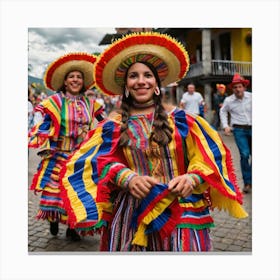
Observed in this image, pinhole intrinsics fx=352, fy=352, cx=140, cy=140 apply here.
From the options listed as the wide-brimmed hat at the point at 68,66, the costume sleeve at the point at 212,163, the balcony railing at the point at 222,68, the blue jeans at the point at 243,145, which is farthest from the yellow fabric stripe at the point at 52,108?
the blue jeans at the point at 243,145

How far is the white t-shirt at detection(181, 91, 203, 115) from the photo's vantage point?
413cm

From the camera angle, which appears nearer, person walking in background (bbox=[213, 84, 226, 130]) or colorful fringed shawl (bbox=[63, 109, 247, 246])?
colorful fringed shawl (bbox=[63, 109, 247, 246])

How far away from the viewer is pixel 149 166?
191cm

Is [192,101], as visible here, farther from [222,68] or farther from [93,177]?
[93,177]

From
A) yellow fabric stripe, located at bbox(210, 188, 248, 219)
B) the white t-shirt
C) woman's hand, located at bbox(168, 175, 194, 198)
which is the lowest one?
yellow fabric stripe, located at bbox(210, 188, 248, 219)

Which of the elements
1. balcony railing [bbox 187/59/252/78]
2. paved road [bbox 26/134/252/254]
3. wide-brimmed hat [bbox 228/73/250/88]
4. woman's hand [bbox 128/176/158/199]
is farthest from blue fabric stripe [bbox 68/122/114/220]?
wide-brimmed hat [bbox 228/73/250/88]

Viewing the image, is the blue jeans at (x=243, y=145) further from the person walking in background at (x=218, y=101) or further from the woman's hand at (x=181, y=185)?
the woman's hand at (x=181, y=185)

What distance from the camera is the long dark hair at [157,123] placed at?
73.0 inches

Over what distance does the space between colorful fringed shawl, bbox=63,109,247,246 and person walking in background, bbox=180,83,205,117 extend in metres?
2.13

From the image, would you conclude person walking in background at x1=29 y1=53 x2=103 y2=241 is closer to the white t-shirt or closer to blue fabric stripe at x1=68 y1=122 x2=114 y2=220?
blue fabric stripe at x1=68 y1=122 x2=114 y2=220

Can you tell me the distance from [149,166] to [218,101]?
2773mm
